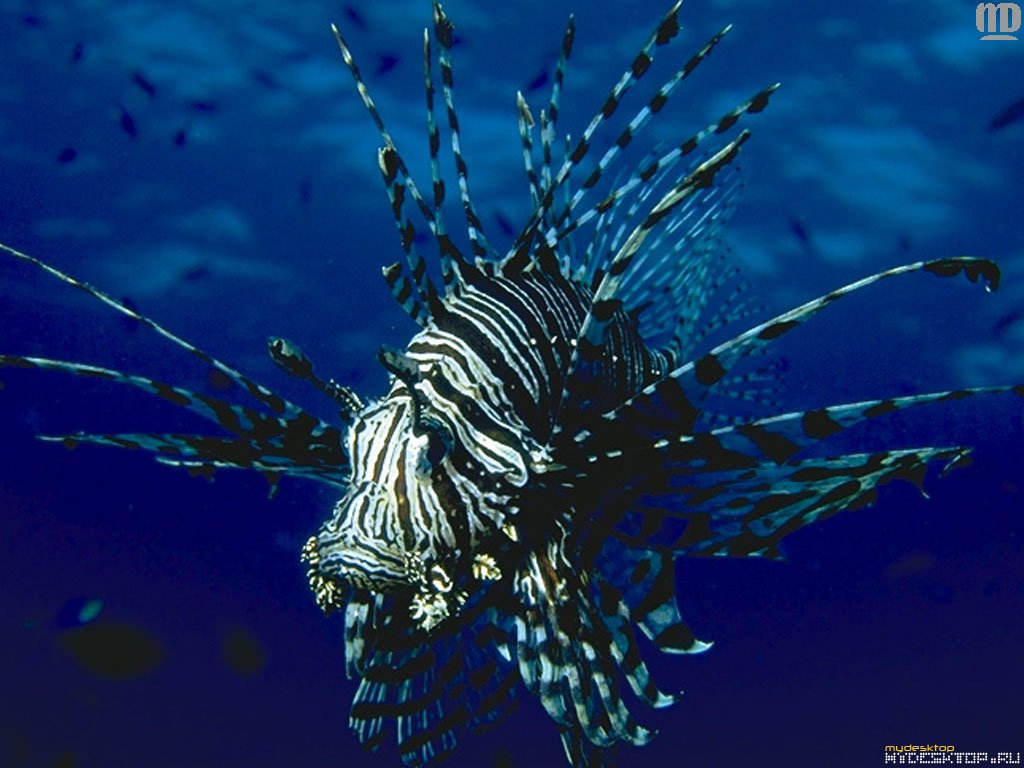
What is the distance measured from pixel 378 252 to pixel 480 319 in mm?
16214

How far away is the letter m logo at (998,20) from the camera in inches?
434

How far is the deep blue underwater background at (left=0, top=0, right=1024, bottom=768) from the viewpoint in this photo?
40.9 ft

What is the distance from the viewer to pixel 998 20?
36.8 ft

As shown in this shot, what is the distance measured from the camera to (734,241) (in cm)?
1653

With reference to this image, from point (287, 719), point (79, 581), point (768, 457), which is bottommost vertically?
point (768, 457)

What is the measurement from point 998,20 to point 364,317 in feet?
48.8

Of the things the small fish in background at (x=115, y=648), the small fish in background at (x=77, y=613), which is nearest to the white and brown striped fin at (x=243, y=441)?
the small fish in background at (x=77, y=613)

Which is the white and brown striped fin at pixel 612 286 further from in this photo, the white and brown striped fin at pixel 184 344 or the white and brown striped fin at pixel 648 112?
the white and brown striped fin at pixel 184 344

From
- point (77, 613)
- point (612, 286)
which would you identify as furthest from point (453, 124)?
point (77, 613)

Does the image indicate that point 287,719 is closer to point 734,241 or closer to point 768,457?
point 734,241

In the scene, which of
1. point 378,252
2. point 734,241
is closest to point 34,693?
point 378,252

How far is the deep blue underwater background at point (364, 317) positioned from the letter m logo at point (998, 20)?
0.15m

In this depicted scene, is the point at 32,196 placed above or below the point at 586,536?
above

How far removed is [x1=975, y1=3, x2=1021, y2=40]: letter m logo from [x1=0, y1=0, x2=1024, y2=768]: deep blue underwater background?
149mm
